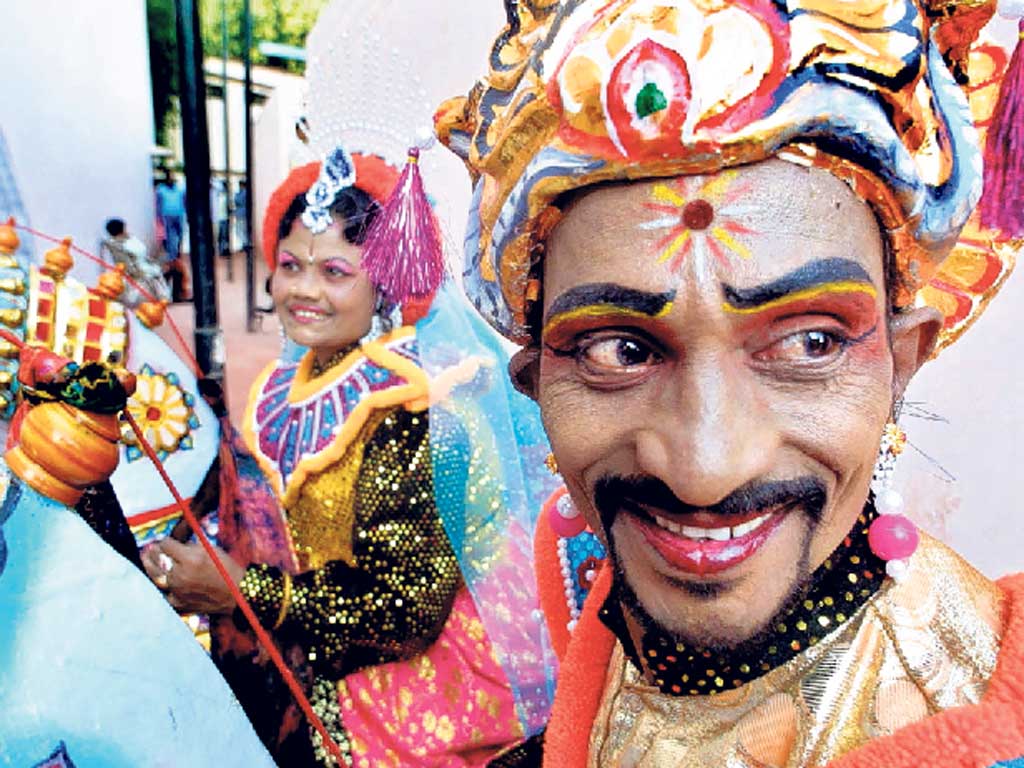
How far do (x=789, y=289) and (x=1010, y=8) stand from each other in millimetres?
429

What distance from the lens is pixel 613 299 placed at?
0.85 meters

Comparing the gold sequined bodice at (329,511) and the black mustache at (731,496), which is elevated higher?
the black mustache at (731,496)

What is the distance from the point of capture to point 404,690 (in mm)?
2260

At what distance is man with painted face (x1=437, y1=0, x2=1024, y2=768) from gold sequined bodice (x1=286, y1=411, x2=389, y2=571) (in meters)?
1.44

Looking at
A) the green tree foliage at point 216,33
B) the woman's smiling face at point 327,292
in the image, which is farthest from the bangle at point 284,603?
the green tree foliage at point 216,33

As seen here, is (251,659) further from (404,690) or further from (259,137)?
(259,137)

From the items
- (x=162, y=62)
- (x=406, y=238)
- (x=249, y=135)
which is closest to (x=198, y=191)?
(x=406, y=238)

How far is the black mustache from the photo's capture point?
818mm

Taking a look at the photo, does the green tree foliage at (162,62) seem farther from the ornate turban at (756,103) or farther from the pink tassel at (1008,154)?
the pink tassel at (1008,154)

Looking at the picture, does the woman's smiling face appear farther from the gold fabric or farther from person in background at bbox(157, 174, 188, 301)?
person in background at bbox(157, 174, 188, 301)

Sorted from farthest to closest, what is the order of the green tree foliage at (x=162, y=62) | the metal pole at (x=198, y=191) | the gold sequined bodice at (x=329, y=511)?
the green tree foliage at (x=162, y=62) < the metal pole at (x=198, y=191) < the gold sequined bodice at (x=329, y=511)

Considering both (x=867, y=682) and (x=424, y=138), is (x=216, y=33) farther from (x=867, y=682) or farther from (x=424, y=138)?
(x=867, y=682)

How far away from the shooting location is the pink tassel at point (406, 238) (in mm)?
1356

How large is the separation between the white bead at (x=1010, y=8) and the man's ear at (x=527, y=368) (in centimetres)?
67
